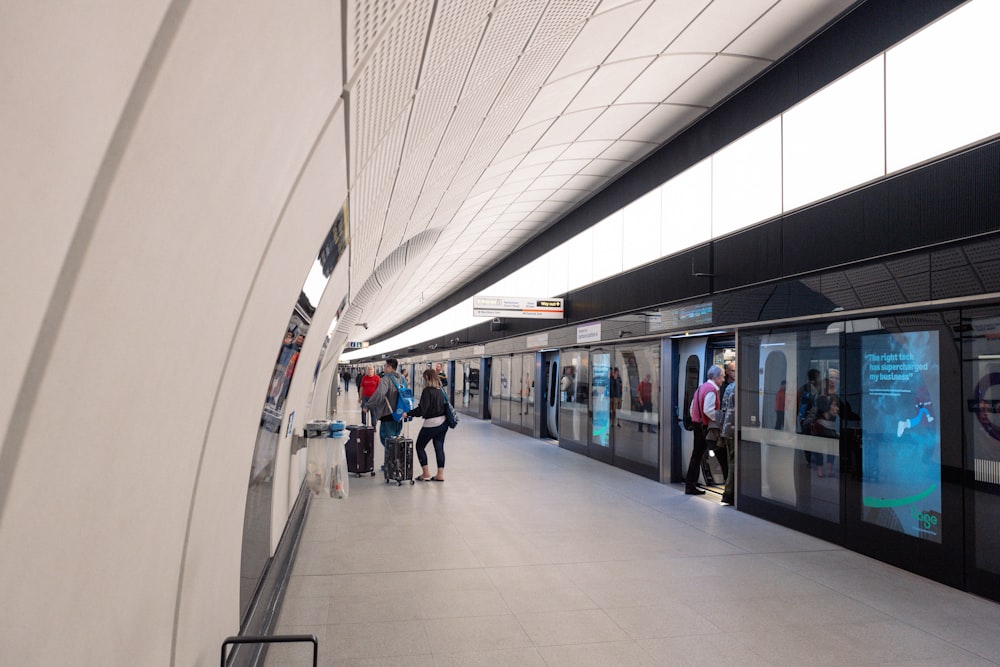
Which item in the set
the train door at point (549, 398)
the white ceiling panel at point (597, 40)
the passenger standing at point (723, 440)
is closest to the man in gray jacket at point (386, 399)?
the passenger standing at point (723, 440)

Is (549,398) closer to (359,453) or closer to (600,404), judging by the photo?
(600,404)

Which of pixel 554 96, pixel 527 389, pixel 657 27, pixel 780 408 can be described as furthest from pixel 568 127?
pixel 527 389

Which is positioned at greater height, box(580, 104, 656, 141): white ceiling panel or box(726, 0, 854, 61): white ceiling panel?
box(726, 0, 854, 61): white ceiling panel

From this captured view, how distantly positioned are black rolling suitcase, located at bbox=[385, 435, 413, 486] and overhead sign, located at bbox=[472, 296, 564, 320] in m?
5.66

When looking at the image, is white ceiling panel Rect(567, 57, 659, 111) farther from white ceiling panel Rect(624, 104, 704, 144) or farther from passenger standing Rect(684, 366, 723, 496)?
passenger standing Rect(684, 366, 723, 496)

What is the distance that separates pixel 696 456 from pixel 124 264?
972 cm

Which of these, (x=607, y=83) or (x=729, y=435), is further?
(x=729, y=435)

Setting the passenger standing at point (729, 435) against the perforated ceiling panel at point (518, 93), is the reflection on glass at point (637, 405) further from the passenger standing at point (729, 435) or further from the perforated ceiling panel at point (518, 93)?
the perforated ceiling panel at point (518, 93)

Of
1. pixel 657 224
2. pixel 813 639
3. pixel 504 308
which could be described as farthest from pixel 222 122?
pixel 504 308

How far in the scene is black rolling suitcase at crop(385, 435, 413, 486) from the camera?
10.5 m

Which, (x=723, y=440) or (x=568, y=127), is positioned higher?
(x=568, y=127)

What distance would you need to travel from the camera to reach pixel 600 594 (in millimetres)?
5559

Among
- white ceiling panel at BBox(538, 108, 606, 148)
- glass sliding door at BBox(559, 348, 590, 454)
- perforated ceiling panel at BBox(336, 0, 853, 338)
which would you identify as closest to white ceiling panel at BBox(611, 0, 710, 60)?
perforated ceiling panel at BBox(336, 0, 853, 338)

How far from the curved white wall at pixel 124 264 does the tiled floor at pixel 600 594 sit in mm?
2747
